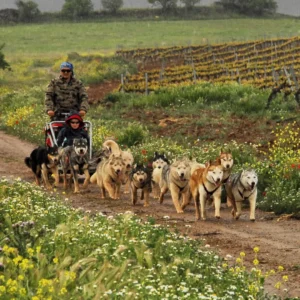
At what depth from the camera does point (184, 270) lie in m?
8.33

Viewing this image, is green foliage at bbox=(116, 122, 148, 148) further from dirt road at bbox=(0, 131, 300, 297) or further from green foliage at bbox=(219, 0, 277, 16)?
green foliage at bbox=(219, 0, 277, 16)

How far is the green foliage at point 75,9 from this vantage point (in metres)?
124

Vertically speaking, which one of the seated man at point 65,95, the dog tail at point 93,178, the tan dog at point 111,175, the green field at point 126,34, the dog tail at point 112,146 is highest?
the seated man at point 65,95

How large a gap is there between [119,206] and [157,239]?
5.44 metres

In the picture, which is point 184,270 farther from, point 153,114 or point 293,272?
point 153,114

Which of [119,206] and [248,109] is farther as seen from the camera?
[248,109]

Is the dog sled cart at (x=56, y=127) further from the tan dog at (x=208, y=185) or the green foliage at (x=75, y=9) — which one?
the green foliage at (x=75, y=9)

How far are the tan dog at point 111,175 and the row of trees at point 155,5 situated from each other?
105811 millimetres

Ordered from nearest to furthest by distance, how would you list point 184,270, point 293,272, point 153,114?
point 184,270 → point 293,272 → point 153,114

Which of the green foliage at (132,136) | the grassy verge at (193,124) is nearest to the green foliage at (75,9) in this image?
the grassy verge at (193,124)

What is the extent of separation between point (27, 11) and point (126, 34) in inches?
856

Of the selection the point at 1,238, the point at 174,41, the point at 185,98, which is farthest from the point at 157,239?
the point at 174,41

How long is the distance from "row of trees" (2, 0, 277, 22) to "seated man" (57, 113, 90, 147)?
104237mm

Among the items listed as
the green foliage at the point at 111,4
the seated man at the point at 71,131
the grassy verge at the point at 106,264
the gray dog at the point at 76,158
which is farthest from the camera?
Answer: the green foliage at the point at 111,4
